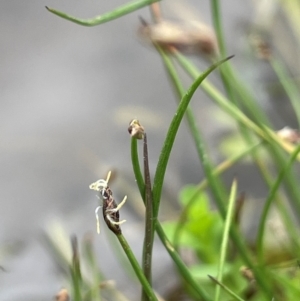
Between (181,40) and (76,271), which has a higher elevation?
(181,40)

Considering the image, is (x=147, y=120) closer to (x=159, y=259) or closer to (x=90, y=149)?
(x=90, y=149)

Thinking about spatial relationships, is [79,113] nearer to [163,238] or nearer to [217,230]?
[217,230]

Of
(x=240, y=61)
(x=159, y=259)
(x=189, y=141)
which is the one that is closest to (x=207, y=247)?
(x=159, y=259)

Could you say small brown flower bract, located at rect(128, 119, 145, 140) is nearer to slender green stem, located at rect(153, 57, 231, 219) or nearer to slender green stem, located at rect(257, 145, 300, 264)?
slender green stem, located at rect(153, 57, 231, 219)

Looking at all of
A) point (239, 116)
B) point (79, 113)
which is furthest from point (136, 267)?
point (79, 113)

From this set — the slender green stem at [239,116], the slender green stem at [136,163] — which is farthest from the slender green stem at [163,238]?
the slender green stem at [239,116]

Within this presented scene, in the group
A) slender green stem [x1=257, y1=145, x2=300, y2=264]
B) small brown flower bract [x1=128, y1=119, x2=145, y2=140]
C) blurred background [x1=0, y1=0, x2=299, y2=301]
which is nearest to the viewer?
small brown flower bract [x1=128, y1=119, x2=145, y2=140]

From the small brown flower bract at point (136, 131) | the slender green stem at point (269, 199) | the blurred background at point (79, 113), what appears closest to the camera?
the small brown flower bract at point (136, 131)

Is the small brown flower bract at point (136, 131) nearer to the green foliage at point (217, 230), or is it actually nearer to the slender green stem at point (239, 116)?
the green foliage at point (217, 230)

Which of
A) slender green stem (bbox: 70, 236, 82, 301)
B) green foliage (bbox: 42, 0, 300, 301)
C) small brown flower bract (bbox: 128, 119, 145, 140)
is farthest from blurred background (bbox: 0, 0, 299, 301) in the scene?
small brown flower bract (bbox: 128, 119, 145, 140)

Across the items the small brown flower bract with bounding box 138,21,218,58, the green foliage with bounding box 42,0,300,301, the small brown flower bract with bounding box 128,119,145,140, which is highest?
the small brown flower bract with bounding box 138,21,218,58
